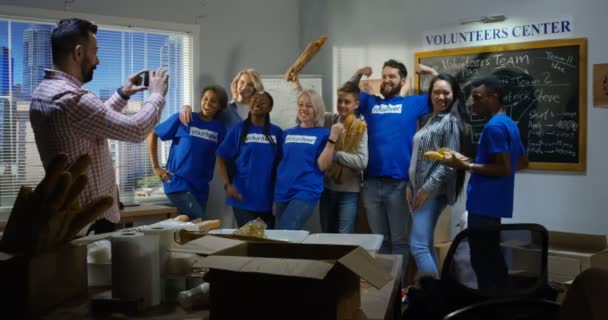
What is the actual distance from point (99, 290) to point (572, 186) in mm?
3480

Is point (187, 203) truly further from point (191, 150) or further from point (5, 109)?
point (5, 109)

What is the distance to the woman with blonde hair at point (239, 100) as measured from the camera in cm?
433

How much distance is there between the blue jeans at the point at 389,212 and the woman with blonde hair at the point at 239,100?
3.80ft

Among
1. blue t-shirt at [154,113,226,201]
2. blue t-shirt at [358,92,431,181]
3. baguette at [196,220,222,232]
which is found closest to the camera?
baguette at [196,220,222,232]

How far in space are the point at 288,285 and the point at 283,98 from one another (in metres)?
3.65

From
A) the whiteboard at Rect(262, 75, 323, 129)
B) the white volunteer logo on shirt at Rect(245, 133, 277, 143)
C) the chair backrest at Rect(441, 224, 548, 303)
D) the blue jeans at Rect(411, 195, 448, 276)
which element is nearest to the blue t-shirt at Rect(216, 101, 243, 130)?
the whiteboard at Rect(262, 75, 323, 129)

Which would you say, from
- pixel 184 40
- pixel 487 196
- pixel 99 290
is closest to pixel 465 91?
pixel 487 196

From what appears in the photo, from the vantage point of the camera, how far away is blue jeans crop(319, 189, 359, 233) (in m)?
4.07

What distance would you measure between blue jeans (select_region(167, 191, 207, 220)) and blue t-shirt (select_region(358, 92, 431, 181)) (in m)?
1.39

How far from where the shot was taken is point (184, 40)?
486 centimetres

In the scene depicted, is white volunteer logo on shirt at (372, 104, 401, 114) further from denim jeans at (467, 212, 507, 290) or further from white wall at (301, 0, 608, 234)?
denim jeans at (467, 212, 507, 290)

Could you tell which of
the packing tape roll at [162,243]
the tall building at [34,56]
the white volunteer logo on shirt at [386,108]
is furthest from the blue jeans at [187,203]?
the packing tape roll at [162,243]

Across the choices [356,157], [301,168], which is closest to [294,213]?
[301,168]

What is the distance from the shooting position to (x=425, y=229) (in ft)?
12.2
